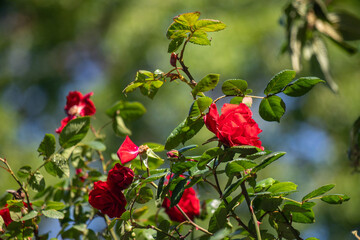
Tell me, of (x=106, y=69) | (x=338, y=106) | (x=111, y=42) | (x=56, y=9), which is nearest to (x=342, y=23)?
(x=338, y=106)

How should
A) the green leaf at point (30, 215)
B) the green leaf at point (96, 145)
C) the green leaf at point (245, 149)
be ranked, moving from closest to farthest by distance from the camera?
1. the green leaf at point (245, 149)
2. the green leaf at point (30, 215)
3. the green leaf at point (96, 145)

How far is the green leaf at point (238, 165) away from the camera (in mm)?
394

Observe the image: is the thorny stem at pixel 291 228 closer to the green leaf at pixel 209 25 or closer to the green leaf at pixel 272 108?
the green leaf at pixel 272 108

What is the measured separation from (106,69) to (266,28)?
1.93 metres

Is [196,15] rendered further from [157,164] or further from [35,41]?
[35,41]

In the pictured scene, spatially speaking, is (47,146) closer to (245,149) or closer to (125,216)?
(125,216)

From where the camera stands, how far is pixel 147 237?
0.54 metres

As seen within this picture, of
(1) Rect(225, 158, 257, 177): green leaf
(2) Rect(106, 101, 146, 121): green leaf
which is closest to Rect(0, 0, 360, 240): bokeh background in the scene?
(2) Rect(106, 101, 146, 121): green leaf

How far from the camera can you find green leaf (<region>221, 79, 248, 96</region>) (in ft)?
1.45

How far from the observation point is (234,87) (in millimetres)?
449

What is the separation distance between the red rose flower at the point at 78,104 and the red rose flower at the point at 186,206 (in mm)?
199

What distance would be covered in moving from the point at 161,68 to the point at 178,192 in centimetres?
330

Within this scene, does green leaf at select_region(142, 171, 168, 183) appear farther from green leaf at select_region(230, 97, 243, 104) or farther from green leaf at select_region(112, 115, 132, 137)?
green leaf at select_region(112, 115, 132, 137)

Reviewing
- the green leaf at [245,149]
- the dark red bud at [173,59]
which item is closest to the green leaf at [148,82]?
the dark red bud at [173,59]
